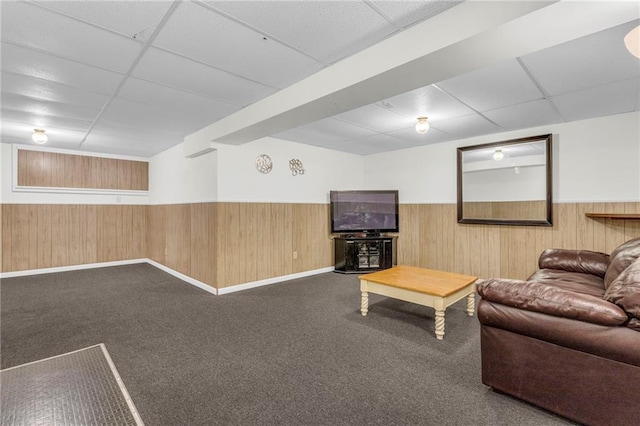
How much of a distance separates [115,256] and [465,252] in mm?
6804

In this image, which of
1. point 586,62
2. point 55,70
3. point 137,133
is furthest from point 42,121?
point 586,62

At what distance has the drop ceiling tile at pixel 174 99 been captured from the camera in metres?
2.89

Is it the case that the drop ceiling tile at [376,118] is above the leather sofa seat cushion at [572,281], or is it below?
above

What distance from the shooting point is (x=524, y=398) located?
5.94 ft

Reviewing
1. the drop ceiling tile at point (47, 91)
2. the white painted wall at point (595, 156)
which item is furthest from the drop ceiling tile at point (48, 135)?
the white painted wall at point (595, 156)

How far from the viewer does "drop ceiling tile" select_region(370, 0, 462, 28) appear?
1722mm

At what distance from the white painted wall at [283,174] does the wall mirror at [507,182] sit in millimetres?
2141

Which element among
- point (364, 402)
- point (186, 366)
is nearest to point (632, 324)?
point (364, 402)

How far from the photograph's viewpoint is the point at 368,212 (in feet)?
18.5

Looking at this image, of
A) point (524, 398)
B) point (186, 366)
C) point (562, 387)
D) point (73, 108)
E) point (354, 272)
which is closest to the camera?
point (562, 387)

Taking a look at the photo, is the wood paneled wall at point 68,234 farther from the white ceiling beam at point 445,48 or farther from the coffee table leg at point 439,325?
the coffee table leg at point 439,325

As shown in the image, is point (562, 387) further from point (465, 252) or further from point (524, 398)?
point (465, 252)

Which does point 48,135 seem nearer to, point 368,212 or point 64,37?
point 64,37

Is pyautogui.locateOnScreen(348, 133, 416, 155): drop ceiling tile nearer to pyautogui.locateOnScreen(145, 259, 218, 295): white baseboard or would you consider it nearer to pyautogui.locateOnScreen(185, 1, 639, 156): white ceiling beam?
pyautogui.locateOnScreen(185, 1, 639, 156): white ceiling beam
